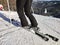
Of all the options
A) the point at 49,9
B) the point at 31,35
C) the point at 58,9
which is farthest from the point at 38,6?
the point at 31,35

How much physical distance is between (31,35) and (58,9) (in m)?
4.22

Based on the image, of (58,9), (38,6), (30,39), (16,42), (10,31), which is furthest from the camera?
(38,6)

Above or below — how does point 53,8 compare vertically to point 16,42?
above

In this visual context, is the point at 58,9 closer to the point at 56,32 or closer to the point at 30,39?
the point at 56,32

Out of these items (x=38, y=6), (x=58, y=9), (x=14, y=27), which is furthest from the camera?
(x=38, y=6)

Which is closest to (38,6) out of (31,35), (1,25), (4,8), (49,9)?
(49,9)

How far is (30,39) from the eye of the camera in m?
2.90

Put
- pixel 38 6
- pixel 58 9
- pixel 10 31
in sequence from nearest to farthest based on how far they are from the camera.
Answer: pixel 10 31
pixel 58 9
pixel 38 6

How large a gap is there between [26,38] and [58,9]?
4.42 meters

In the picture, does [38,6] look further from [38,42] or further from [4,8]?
[38,42]

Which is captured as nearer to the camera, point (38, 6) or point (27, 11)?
point (27, 11)

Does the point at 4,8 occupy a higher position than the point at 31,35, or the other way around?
the point at 4,8

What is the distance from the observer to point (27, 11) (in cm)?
336

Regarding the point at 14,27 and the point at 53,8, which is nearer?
the point at 14,27
